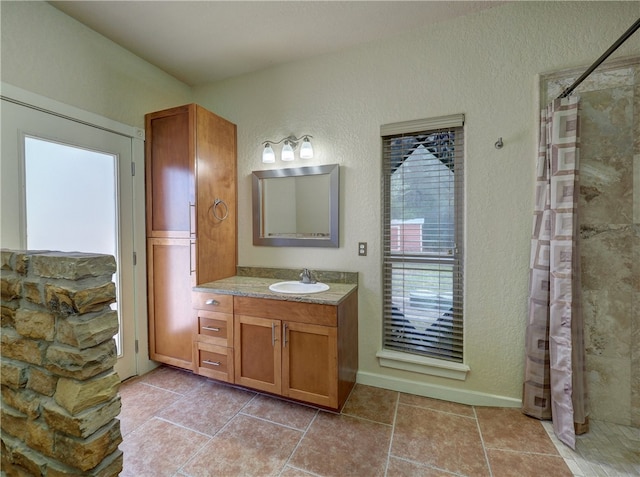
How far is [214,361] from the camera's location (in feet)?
7.02

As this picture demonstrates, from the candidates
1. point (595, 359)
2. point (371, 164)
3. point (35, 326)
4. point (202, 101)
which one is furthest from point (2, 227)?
point (595, 359)

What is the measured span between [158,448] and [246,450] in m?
0.51

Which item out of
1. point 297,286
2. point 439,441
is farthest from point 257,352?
point 439,441

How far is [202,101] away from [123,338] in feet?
7.53

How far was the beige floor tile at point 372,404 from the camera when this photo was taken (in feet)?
6.09

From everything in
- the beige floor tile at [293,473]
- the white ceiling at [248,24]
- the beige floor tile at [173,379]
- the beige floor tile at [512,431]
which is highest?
the white ceiling at [248,24]

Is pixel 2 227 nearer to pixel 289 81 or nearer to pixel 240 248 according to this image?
pixel 240 248

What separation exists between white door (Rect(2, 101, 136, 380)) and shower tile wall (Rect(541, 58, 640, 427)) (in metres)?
3.25

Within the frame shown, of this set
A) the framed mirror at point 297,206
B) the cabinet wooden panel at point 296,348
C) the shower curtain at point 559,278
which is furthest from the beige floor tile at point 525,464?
the framed mirror at point 297,206

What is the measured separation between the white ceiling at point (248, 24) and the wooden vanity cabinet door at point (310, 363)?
2.12 metres

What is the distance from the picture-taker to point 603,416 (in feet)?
5.59

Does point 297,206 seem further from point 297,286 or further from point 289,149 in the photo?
point 297,286

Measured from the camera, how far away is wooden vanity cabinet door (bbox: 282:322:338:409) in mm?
1805

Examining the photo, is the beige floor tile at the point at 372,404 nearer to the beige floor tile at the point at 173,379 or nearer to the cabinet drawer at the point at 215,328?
the cabinet drawer at the point at 215,328
